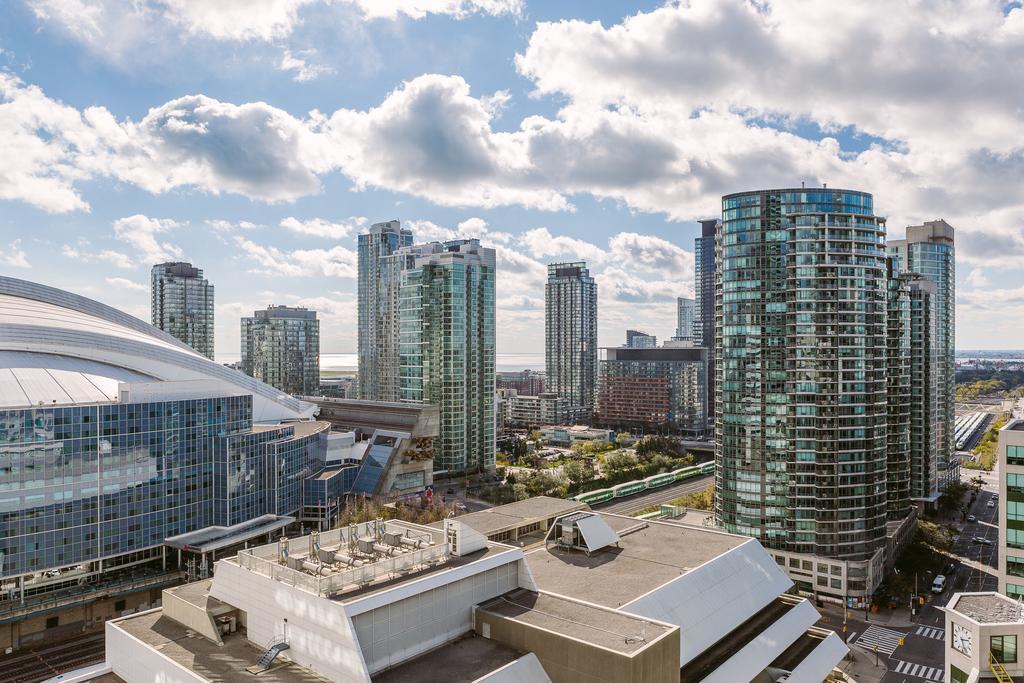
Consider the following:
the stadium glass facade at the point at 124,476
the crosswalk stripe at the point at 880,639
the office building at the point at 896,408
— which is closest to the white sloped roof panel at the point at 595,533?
the crosswalk stripe at the point at 880,639

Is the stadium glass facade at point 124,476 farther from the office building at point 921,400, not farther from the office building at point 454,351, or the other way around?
the office building at point 921,400

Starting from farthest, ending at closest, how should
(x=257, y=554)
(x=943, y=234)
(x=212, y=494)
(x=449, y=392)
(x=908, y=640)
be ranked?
(x=449, y=392) < (x=943, y=234) < (x=212, y=494) < (x=908, y=640) < (x=257, y=554)

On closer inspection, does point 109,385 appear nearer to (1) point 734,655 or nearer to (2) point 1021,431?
(1) point 734,655

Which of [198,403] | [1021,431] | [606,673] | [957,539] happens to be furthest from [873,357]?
[198,403]

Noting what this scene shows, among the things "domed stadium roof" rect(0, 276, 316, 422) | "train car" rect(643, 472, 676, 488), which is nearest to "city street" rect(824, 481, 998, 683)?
"train car" rect(643, 472, 676, 488)

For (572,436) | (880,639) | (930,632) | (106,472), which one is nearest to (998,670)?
(880,639)

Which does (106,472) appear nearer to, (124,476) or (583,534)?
(124,476)

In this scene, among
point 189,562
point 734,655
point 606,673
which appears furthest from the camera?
point 189,562

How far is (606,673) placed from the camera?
3219 centimetres

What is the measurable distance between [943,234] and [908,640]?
3554 inches

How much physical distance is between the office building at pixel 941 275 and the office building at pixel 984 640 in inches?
3945

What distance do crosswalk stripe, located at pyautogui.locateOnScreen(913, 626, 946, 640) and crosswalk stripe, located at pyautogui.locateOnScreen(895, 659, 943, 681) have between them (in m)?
8.45

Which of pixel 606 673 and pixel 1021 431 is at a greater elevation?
pixel 1021 431

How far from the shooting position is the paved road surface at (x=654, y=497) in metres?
111
